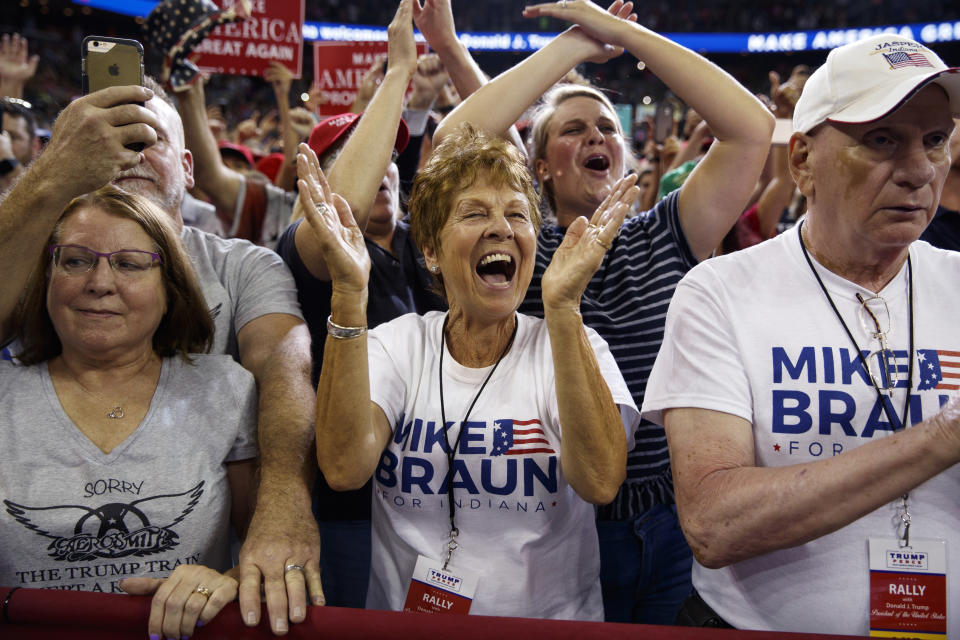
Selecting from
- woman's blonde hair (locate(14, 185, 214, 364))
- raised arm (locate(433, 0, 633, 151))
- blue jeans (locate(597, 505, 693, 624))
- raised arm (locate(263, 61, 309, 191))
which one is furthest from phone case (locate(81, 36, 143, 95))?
raised arm (locate(263, 61, 309, 191))

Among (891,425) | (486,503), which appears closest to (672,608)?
(486,503)

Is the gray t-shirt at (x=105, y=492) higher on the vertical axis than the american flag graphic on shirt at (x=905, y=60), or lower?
lower

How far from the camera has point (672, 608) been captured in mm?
1897

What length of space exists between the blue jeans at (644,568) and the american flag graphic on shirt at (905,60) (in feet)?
3.85

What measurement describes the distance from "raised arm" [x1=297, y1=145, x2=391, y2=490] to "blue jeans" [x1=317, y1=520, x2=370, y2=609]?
1.58 feet

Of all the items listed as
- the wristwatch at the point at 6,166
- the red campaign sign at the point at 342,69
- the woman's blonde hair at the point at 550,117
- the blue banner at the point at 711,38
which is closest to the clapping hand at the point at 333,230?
the woman's blonde hair at the point at 550,117

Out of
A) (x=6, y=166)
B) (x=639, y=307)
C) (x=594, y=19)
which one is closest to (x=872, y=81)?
(x=639, y=307)

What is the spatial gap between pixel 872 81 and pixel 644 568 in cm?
125

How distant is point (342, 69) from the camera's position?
4.68 meters

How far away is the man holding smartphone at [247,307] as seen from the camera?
56.6 inches

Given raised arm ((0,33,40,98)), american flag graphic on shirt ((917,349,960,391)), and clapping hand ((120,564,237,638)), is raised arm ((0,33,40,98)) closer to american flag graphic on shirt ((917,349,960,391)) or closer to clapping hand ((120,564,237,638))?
clapping hand ((120,564,237,638))

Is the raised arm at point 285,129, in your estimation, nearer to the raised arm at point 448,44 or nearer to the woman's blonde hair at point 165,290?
the raised arm at point 448,44

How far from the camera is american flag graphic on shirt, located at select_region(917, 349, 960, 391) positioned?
138cm

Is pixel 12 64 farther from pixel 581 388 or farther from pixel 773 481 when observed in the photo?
pixel 773 481
